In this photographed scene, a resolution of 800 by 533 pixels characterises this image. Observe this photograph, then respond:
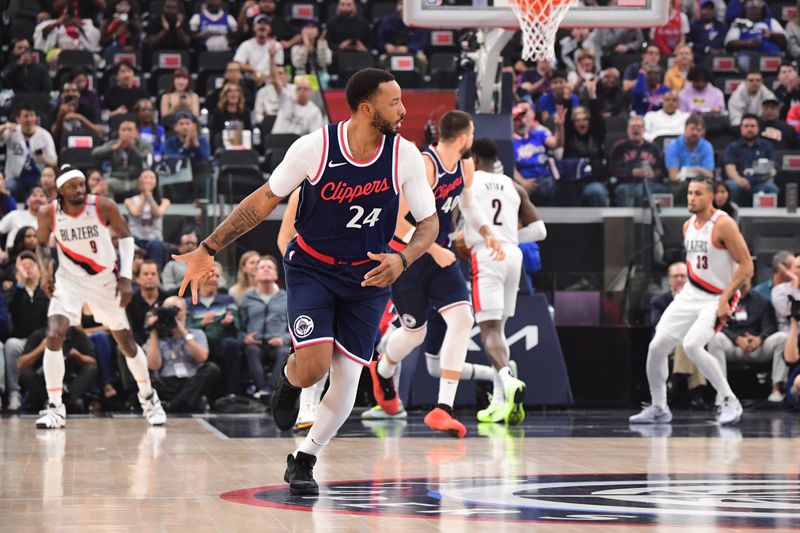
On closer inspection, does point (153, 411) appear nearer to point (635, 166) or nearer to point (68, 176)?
point (68, 176)

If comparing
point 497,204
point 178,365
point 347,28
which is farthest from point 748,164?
point 178,365

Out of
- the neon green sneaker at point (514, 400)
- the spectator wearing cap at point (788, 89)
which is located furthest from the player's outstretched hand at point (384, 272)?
the spectator wearing cap at point (788, 89)

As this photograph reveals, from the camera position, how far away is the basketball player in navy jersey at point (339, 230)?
22.3 ft

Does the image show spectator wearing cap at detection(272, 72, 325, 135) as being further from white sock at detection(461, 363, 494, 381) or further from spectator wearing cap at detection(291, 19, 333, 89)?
white sock at detection(461, 363, 494, 381)

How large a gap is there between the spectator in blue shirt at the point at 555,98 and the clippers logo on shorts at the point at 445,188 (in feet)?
27.5

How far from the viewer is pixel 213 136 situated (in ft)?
62.4

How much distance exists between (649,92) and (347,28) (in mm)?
4774

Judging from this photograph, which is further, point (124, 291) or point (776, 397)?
point (776, 397)

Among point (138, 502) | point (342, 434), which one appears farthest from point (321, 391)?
point (138, 502)

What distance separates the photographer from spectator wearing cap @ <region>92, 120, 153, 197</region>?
1602cm

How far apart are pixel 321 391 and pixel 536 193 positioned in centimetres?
595

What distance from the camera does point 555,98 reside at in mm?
19312

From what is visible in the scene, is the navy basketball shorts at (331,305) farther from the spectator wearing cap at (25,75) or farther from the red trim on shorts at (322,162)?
the spectator wearing cap at (25,75)

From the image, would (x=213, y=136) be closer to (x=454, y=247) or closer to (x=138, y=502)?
(x=454, y=247)
